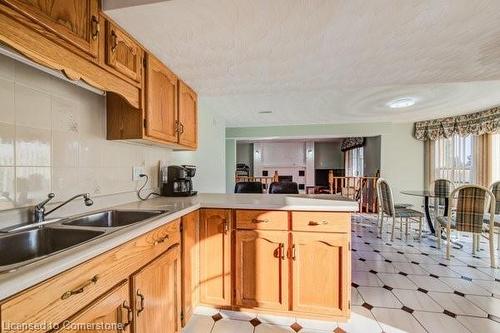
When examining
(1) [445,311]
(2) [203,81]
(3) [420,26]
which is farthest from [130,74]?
(1) [445,311]

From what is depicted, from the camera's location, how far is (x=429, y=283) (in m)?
2.36

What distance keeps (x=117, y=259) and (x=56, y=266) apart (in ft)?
0.96

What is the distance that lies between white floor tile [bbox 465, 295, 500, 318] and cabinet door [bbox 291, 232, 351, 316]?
1.29 meters

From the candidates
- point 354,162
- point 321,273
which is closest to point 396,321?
point 321,273

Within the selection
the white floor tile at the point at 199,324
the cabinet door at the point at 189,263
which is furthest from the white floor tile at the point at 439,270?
the cabinet door at the point at 189,263

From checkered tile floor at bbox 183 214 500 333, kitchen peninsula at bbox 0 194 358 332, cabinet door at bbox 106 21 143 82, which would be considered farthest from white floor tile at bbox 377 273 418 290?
cabinet door at bbox 106 21 143 82

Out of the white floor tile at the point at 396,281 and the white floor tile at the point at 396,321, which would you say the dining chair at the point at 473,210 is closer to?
the white floor tile at the point at 396,281

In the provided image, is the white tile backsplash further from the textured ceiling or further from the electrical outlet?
the textured ceiling

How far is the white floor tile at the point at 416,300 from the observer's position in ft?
6.38

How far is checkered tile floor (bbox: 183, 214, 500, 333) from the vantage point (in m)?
1.70

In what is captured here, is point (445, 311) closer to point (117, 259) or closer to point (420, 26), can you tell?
point (420, 26)

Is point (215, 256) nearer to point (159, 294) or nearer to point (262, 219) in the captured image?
point (262, 219)

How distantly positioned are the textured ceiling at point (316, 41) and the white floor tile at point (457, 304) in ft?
6.34

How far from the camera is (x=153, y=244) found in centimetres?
125
